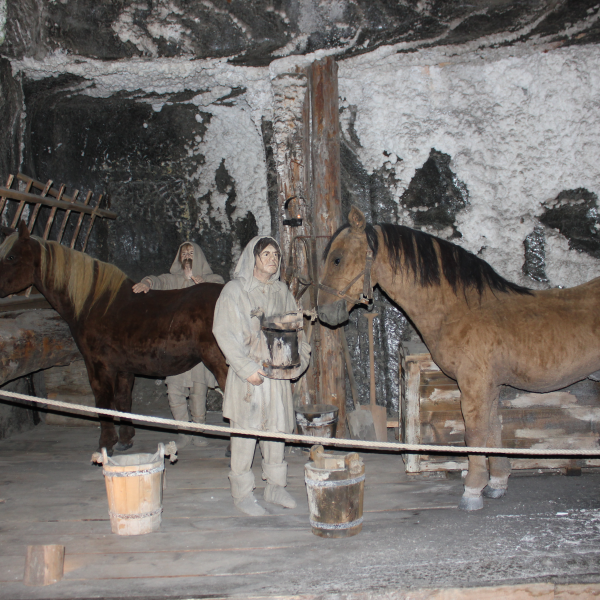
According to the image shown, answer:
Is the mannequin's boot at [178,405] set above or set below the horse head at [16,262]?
below

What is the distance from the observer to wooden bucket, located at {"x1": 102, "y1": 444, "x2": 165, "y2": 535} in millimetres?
3125

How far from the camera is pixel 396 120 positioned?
5066mm

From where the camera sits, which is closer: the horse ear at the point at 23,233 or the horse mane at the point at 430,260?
the horse mane at the point at 430,260

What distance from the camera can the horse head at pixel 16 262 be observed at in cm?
453

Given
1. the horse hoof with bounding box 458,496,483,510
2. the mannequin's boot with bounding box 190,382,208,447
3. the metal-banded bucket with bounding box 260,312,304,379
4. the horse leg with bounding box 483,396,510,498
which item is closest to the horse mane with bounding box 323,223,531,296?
the metal-banded bucket with bounding box 260,312,304,379

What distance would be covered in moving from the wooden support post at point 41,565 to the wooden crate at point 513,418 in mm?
2463

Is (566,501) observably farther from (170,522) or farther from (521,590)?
(170,522)

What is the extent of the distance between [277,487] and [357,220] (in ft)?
6.15

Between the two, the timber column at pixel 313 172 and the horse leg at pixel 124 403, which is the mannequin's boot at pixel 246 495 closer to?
the timber column at pixel 313 172

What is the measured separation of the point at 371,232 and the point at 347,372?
1991mm

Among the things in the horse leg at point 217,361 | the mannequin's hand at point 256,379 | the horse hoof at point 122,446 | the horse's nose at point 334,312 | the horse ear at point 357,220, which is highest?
the horse ear at point 357,220

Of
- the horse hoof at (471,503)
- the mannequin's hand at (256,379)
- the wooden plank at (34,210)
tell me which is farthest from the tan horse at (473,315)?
the wooden plank at (34,210)

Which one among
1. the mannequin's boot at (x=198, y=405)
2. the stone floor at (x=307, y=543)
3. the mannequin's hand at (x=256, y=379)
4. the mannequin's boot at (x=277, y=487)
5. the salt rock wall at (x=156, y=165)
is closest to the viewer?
the stone floor at (x=307, y=543)

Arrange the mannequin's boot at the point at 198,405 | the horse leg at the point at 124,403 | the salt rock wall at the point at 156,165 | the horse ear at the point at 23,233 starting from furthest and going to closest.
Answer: the salt rock wall at the point at 156,165 → the mannequin's boot at the point at 198,405 → the horse leg at the point at 124,403 → the horse ear at the point at 23,233
